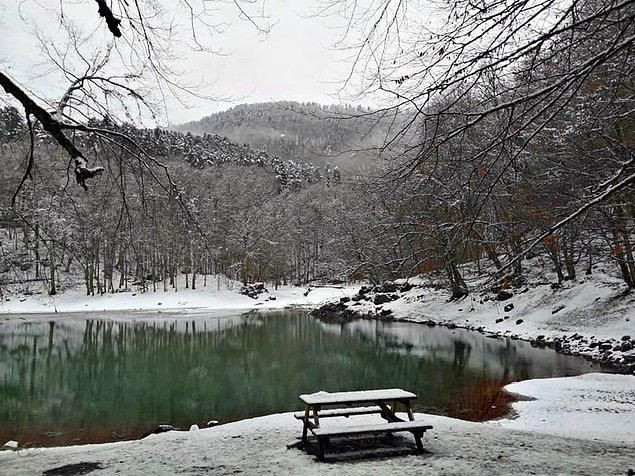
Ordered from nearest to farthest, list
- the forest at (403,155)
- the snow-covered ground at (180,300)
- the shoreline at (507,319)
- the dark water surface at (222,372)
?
the forest at (403,155), the dark water surface at (222,372), the shoreline at (507,319), the snow-covered ground at (180,300)

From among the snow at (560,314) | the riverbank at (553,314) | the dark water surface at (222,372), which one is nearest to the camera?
the dark water surface at (222,372)

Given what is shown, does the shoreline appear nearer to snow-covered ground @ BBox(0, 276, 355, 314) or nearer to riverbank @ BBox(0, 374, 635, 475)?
riverbank @ BBox(0, 374, 635, 475)

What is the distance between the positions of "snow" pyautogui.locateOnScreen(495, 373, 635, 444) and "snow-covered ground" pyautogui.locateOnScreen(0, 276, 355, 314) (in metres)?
31.3

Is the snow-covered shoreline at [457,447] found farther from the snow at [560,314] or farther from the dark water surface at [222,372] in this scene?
the snow at [560,314]

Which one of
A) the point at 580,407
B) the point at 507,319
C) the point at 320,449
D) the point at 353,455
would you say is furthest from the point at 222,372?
the point at 507,319

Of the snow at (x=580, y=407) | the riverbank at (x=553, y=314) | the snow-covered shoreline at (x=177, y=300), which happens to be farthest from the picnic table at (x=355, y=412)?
the snow-covered shoreline at (x=177, y=300)

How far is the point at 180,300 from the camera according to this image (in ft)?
145

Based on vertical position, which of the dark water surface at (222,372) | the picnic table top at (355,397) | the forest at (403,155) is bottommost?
the dark water surface at (222,372)

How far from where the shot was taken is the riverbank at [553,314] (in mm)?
14688

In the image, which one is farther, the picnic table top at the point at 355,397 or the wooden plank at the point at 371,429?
the picnic table top at the point at 355,397

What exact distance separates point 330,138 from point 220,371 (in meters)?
11.8

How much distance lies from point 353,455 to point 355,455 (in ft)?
0.07

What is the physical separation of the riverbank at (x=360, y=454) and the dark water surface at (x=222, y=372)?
2.24m

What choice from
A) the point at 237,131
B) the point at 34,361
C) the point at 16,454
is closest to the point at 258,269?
the point at 34,361
